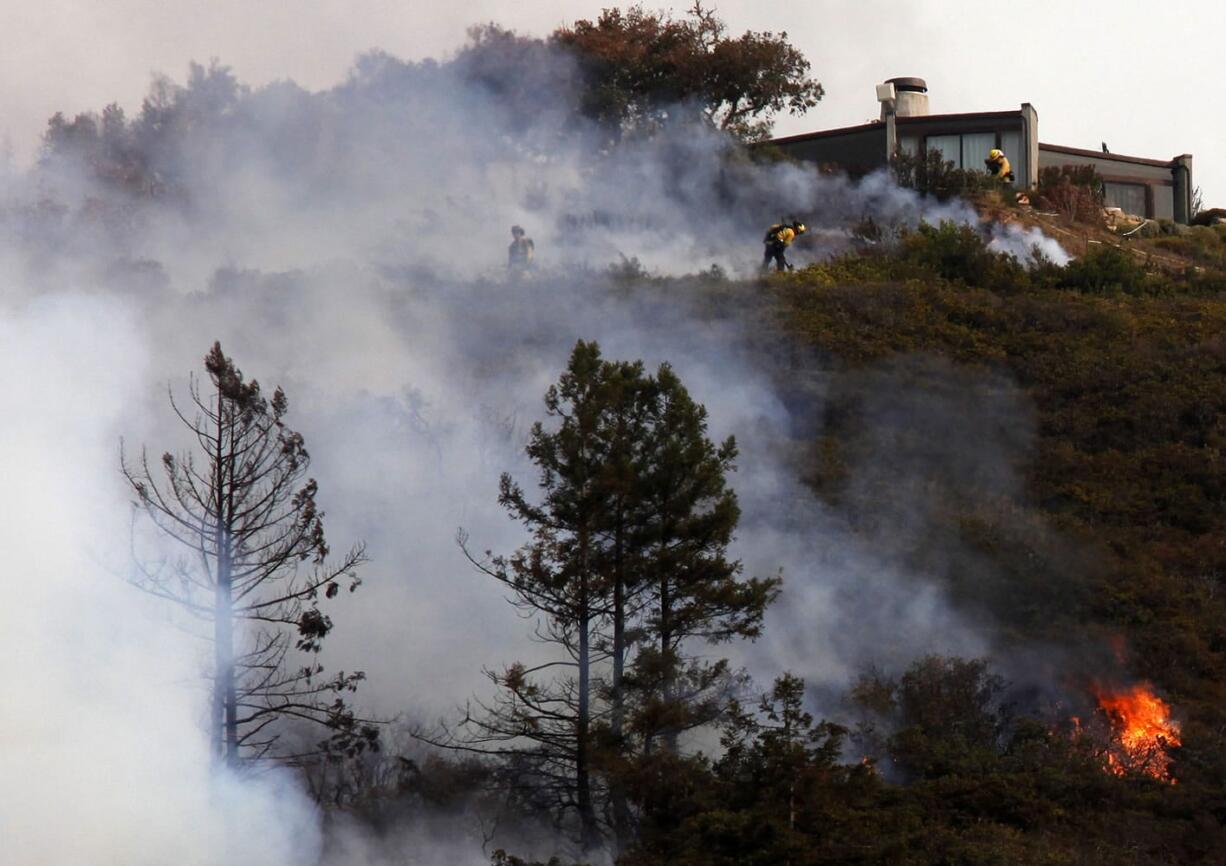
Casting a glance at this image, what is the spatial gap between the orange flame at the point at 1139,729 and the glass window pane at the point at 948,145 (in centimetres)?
2422

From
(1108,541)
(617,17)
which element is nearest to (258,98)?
(617,17)

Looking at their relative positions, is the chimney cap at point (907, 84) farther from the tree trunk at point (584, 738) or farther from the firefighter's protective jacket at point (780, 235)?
the tree trunk at point (584, 738)

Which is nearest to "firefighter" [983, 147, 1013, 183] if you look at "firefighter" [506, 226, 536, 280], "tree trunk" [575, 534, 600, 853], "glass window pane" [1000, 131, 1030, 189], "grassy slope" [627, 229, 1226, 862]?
"glass window pane" [1000, 131, 1030, 189]

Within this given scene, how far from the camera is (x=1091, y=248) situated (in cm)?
4109

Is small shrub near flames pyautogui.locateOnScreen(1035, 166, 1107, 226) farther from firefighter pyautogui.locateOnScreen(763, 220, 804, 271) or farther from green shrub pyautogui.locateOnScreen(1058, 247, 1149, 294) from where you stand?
firefighter pyautogui.locateOnScreen(763, 220, 804, 271)

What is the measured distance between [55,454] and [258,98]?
64.0 feet

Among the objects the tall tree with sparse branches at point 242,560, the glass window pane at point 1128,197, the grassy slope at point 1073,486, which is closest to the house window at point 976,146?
the glass window pane at point 1128,197

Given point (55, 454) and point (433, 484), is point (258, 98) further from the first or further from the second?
point (55, 454)

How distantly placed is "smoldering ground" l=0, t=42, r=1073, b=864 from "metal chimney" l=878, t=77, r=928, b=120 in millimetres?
4017

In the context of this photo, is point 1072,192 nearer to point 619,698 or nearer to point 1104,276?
point 1104,276

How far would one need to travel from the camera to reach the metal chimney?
46.1 meters

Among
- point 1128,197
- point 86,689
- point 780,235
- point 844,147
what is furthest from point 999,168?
point 86,689

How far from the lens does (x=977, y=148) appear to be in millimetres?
44844

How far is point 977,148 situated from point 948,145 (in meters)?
0.75
